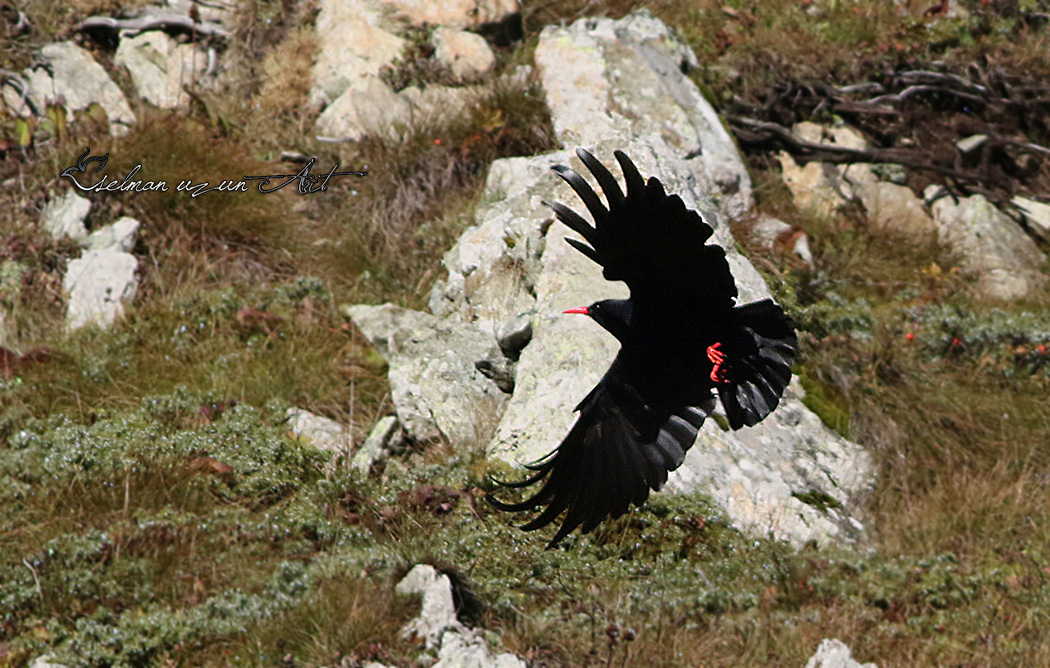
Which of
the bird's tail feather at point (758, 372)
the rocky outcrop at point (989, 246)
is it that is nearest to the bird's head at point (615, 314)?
the bird's tail feather at point (758, 372)

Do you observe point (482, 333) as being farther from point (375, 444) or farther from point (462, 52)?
point (462, 52)

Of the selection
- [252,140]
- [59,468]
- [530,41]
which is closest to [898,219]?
[530,41]

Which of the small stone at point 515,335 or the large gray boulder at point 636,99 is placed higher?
the large gray boulder at point 636,99

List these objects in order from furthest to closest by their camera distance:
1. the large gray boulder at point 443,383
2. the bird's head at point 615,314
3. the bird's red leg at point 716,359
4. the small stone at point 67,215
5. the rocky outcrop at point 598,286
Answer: the small stone at point 67,215 → the large gray boulder at point 443,383 → the rocky outcrop at point 598,286 → the bird's red leg at point 716,359 → the bird's head at point 615,314

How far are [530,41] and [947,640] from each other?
18.3ft

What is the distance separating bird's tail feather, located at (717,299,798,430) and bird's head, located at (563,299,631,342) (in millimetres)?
582

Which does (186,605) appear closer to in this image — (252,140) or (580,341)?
(580,341)

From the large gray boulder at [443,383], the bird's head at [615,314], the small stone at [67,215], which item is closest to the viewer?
the bird's head at [615,314]

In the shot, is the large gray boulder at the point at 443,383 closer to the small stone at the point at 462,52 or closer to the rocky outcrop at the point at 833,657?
the rocky outcrop at the point at 833,657

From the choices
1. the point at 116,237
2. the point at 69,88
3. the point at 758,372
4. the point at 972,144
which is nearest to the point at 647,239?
the point at 758,372

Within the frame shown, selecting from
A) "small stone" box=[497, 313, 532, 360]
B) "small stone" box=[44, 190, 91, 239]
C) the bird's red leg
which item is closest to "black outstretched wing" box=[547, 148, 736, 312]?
the bird's red leg

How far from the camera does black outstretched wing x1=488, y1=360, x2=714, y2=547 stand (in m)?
4.14

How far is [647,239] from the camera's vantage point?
374 centimetres

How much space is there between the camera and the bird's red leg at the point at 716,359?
4.52m
